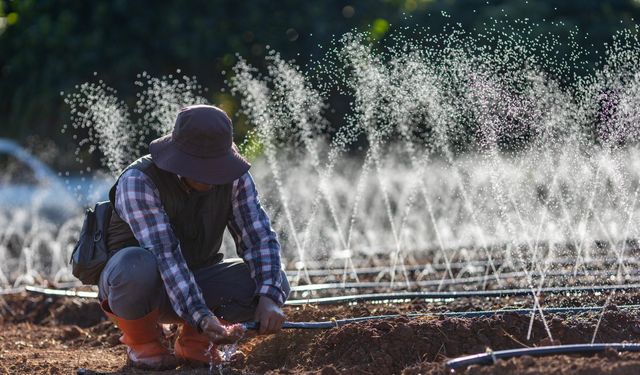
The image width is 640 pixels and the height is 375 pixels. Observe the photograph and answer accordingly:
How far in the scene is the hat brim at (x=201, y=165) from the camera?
4.04m

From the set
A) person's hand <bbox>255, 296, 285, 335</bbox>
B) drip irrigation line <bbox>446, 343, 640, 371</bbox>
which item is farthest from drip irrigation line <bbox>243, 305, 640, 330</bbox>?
drip irrigation line <bbox>446, 343, 640, 371</bbox>

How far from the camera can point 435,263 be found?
8336 mm

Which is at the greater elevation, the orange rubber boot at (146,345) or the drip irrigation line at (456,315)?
the orange rubber boot at (146,345)

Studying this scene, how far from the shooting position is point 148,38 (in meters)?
17.2

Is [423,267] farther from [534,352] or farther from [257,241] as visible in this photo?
[534,352]

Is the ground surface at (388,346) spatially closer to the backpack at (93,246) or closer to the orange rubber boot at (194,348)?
the orange rubber boot at (194,348)

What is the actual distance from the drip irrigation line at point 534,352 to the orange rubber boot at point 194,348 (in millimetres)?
1167

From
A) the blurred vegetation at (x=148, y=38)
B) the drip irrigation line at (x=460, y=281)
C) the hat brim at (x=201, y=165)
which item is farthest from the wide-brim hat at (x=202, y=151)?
the blurred vegetation at (x=148, y=38)

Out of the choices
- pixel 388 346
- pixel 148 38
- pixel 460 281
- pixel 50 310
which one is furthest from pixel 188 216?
pixel 148 38

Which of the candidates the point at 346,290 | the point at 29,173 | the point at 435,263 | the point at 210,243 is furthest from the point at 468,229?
the point at 29,173

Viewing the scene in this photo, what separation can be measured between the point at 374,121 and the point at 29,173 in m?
7.11

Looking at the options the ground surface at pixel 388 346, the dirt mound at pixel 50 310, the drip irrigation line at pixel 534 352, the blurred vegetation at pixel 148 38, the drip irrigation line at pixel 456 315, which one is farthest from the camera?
the blurred vegetation at pixel 148 38

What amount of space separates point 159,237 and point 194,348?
590 mm

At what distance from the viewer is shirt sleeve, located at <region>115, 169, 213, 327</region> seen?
4.07 m
